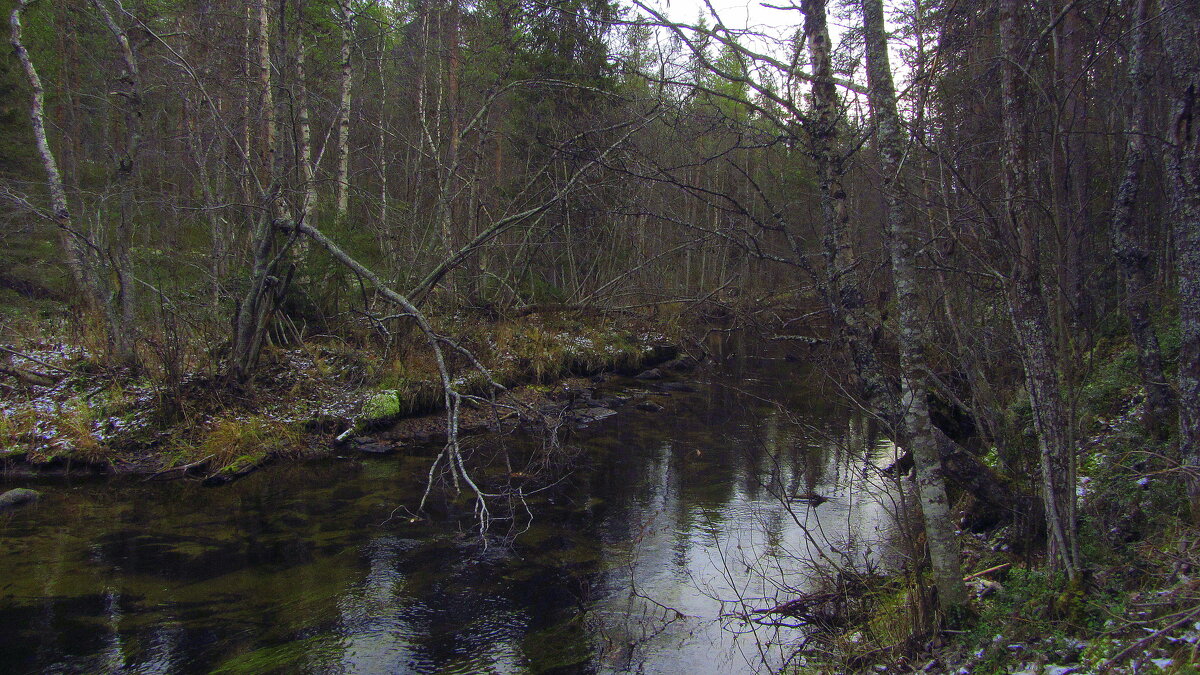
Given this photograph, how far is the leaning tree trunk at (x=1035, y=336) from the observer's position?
173 inches

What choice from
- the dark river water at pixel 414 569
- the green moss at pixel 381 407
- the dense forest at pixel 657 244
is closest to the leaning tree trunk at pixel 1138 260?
the dense forest at pixel 657 244

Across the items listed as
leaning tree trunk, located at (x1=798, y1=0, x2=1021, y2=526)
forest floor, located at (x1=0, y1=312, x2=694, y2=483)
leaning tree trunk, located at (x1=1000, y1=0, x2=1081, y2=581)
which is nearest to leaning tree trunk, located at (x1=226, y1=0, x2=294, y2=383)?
forest floor, located at (x1=0, y1=312, x2=694, y2=483)

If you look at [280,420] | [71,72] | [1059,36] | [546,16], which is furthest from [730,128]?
[71,72]

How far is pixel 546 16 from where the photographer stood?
18.4 ft

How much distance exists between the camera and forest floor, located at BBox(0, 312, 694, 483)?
10.4m

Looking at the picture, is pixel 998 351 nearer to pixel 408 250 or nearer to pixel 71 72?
pixel 408 250

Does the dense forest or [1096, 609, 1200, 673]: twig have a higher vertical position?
the dense forest

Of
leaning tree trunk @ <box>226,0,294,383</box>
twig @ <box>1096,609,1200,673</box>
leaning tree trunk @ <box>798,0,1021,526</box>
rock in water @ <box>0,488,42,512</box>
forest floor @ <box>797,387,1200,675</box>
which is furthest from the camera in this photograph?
leaning tree trunk @ <box>226,0,294,383</box>

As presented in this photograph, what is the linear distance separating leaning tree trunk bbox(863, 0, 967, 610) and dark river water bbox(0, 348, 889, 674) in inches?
29.2

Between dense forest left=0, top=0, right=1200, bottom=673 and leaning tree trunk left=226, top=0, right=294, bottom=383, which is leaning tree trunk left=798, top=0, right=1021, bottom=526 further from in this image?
leaning tree trunk left=226, top=0, right=294, bottom=383

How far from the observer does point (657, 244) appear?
23750 mm

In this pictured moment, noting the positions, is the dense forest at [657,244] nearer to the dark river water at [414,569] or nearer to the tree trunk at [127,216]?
the tree trunk at [127,216]

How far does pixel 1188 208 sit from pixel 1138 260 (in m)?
2.21

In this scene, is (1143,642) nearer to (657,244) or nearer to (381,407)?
(381,407)
